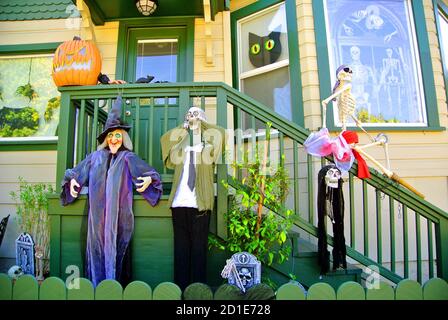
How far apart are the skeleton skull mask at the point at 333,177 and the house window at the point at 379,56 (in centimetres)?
140

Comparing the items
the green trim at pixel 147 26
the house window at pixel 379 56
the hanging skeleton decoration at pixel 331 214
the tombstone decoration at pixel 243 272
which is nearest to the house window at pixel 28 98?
the green trim at pixel 147 26

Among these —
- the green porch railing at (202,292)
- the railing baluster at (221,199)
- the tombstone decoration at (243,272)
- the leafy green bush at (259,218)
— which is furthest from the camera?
the railing baluster at (221,199)

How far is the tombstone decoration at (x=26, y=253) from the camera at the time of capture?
355cm

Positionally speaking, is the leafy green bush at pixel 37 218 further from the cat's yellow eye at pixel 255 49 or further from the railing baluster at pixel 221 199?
the cat's yellow eye at pixel 255 49

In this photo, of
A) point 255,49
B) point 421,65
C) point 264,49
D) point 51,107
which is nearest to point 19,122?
Result: point 51,107

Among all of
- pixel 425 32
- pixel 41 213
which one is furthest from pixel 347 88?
pixel 41 213

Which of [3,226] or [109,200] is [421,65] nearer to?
[109,200]

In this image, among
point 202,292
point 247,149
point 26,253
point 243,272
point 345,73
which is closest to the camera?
point 202,292

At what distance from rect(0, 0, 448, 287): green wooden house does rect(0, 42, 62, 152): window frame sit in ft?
0.06

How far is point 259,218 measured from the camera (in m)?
2.69

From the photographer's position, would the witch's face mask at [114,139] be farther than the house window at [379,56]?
No

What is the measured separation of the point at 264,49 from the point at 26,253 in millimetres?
3663

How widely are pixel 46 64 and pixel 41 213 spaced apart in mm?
2148

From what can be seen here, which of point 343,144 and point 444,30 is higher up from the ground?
point 444,30
